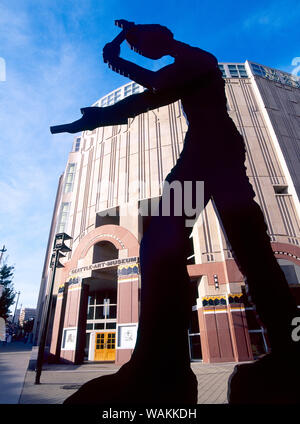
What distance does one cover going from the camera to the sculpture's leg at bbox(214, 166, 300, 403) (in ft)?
5.23

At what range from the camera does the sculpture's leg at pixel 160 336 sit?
56.8 inches

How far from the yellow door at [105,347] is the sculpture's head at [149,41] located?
1801 cm

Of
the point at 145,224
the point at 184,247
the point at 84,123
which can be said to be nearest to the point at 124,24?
the point at 84,123

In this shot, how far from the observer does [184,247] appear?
6.16ft

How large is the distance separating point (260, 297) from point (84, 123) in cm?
218

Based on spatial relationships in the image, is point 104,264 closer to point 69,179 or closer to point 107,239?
point 107,239

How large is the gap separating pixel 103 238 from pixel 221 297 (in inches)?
340

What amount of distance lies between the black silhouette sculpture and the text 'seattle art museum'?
40.3 ft

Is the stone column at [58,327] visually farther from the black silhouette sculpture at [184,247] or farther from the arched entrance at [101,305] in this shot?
the black silhouette sculpture at [184,247]

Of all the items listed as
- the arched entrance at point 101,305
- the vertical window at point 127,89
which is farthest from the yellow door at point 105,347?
the vertical window at point 127,89

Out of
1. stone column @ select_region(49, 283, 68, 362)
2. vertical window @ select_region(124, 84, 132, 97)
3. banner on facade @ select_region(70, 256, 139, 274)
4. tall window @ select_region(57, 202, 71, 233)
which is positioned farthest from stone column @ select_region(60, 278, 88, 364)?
vertical window @ select_region(124, 84, 132, 97)

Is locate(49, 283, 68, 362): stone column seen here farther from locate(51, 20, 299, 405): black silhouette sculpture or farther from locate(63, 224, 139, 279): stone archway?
locate(51, 20, 299, 405): black silhouette sculpture

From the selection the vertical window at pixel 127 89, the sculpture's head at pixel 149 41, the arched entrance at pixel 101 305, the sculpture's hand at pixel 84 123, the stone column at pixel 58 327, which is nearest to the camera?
the sculpture's hand at pixel 84 123

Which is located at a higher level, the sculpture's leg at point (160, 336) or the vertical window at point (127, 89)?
the vertical window at point (127, 89)
